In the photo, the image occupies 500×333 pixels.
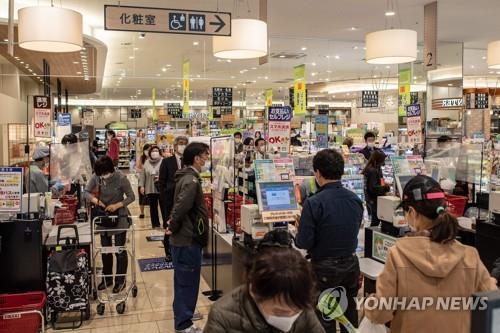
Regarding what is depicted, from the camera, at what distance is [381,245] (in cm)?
402

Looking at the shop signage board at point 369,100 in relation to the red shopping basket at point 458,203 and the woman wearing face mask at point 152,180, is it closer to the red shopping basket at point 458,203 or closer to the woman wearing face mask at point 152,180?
the woman wearing face mask at point 152,180

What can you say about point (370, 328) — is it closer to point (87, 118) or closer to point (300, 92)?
point (300, 92)

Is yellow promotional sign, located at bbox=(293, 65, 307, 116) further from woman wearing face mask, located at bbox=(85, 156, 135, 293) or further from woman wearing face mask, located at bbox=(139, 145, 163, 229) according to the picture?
woman wearing face mask, located at bbox=(85, 156, 135, 293)

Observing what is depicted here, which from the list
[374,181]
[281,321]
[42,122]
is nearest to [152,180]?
[374,181]

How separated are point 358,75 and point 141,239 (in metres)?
14.6

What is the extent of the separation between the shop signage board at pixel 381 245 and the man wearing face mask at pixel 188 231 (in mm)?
1414

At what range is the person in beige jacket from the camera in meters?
1.81

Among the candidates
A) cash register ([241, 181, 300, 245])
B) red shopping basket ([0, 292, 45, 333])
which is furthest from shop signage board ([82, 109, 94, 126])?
cash register ([241, 181, 300, 245])

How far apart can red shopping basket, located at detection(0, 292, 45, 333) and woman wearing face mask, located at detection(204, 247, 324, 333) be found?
3.22m

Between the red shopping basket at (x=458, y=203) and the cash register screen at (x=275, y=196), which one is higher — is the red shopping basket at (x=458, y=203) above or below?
below

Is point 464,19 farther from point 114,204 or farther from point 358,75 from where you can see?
point 358,75

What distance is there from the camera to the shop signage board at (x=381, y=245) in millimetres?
3908

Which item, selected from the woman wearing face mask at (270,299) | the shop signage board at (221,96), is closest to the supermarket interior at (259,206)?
the woman wearing face mask at (270,299)

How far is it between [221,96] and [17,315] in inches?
490
